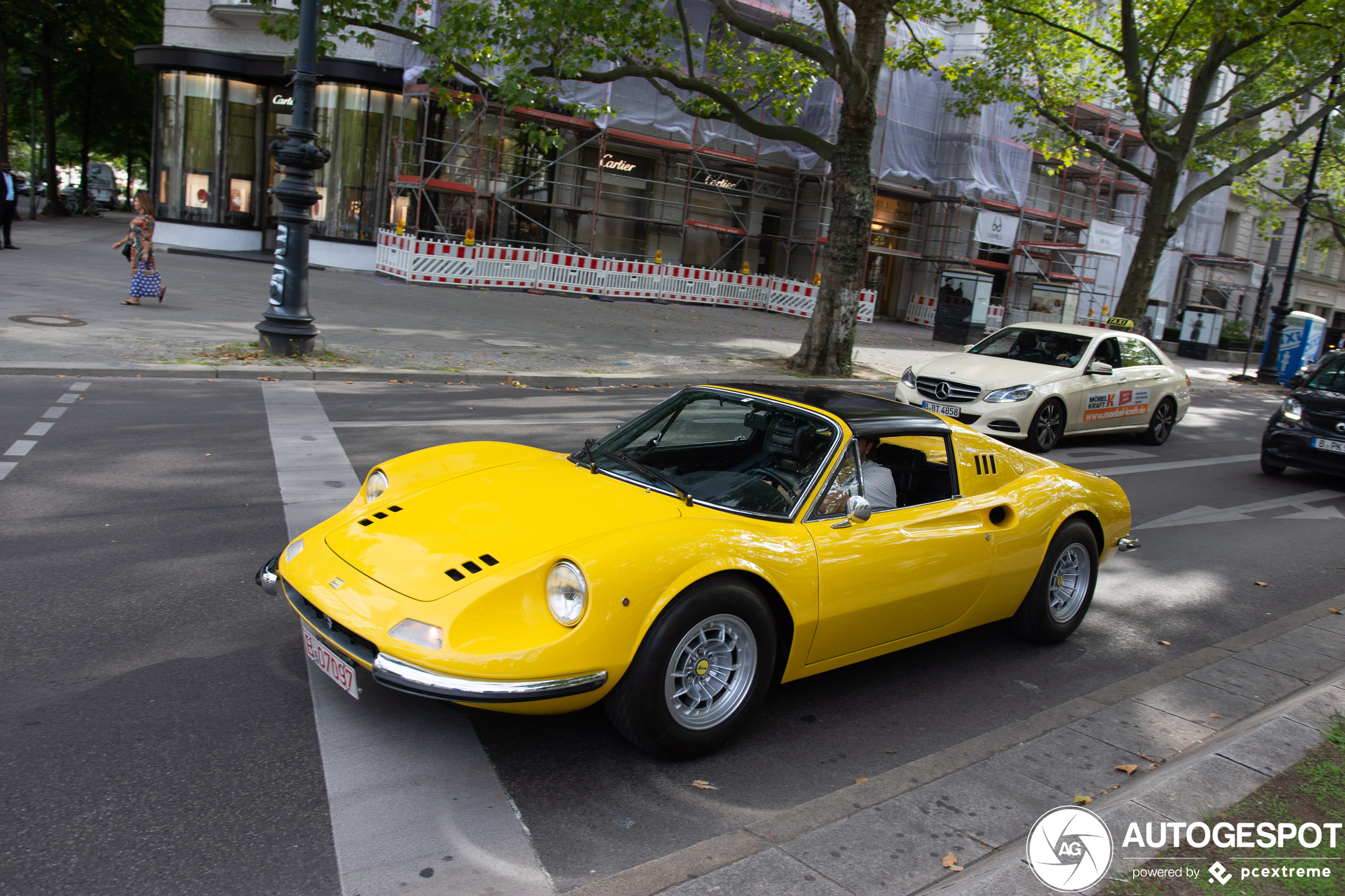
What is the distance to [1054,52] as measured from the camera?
76.5ft

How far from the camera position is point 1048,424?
10.9 meters

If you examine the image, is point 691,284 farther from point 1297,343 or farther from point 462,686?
point 462,686

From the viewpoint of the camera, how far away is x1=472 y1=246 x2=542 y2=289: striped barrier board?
23250mm

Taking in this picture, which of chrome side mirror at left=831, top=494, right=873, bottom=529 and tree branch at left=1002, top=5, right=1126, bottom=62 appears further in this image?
tree branch at left=1002, top=5, right=1126, bottom=62

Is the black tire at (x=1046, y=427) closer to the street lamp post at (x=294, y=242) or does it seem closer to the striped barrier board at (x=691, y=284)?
the street lamp post at (x=294, y=242)

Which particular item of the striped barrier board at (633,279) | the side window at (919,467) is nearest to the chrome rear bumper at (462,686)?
the side window at (919,467)

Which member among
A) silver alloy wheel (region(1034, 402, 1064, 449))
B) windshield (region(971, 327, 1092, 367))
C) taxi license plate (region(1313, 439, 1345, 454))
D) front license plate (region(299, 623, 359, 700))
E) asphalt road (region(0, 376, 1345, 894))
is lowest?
asphalt road (region(0, 376, 1345, 894))

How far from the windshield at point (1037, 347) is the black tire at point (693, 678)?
8.90 metres

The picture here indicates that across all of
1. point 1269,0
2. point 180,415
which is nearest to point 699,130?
point 1269,0

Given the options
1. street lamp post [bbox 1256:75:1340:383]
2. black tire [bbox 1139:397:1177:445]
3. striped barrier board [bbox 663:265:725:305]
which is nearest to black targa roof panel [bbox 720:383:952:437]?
black tire [bbox 1139:397:1177:445]

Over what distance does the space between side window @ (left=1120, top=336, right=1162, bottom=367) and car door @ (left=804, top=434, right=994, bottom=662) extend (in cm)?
863

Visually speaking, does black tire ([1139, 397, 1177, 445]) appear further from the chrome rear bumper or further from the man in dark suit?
the man in dark suit

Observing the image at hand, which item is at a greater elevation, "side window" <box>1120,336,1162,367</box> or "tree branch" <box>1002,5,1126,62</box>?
"tree branch" <box>1002,5,1126,62</box>

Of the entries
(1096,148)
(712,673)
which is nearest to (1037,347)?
(712,673)
